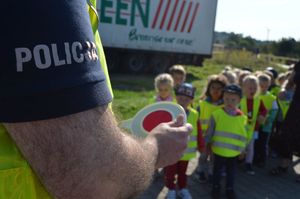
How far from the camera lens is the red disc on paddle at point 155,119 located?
1.61m

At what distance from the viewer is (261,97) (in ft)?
21.6

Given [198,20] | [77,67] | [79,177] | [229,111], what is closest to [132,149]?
[79,177]

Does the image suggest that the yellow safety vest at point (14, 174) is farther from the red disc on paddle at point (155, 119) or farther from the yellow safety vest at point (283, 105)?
the yellow safety vest at point (283, 105)

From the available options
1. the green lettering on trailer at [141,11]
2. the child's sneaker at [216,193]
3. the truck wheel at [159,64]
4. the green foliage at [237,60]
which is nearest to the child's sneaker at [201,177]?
the child's sneaker at [216,193]

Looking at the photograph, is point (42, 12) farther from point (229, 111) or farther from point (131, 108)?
point (131, 108)

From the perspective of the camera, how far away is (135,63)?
18141mm

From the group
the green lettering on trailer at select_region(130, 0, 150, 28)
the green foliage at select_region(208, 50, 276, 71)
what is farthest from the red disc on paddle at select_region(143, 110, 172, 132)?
the green foliage at select_region(208, 50, 276, 71)

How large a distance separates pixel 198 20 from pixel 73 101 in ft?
60.5

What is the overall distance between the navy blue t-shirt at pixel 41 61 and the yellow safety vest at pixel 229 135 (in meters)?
4.25

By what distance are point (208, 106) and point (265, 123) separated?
142 centimetres

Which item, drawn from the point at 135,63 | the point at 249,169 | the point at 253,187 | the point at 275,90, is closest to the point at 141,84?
the point at 135,63

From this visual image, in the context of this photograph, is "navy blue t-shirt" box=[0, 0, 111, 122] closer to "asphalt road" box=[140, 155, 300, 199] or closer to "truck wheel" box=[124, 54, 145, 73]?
"asphalt road" box=[140, 155, 300, 199]

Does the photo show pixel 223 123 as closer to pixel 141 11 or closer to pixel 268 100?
pixel 268 100

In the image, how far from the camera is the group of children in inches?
195
